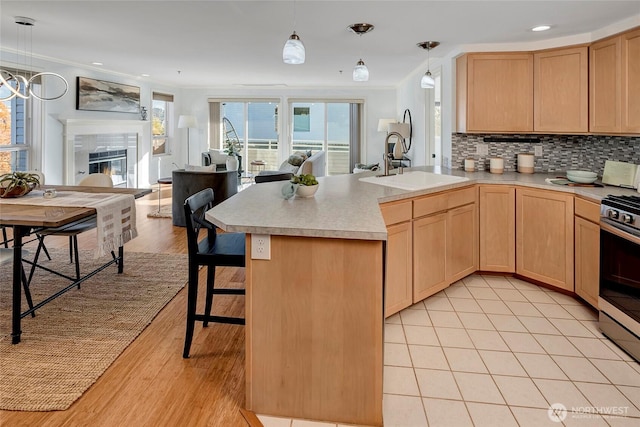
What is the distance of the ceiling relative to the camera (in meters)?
3.05

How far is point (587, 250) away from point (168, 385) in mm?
2858

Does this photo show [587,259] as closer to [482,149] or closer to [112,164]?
[482,149]

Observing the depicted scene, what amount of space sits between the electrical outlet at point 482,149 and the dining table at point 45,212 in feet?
10.7

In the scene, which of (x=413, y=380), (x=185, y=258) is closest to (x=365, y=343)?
(x=413, y=380)

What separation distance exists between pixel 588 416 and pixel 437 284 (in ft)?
4.39

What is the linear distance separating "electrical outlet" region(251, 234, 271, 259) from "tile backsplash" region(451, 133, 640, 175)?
307cm

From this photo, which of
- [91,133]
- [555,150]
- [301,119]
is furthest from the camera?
[301,119]

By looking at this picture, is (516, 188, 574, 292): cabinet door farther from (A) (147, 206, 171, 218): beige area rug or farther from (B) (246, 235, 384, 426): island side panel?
(A) (147, 206, 171, 218): beige area rug

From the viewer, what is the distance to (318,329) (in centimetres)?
178

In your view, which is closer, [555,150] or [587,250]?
[587,250]

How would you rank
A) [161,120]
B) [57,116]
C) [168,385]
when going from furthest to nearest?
[161,120] < [57,116] < [168,385]

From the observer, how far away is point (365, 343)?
5.75 feet

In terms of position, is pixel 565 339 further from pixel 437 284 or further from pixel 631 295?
pixel 437 284

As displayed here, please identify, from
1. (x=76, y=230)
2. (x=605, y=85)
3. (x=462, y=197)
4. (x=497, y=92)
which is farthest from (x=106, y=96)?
(x=605, y=85)
